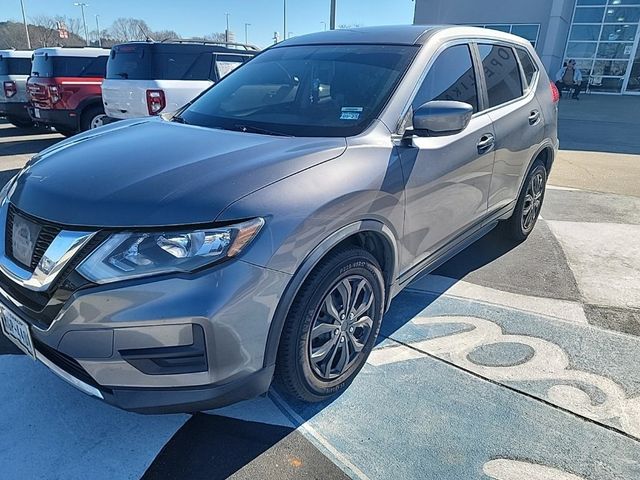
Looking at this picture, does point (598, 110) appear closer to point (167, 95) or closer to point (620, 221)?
point (620, 221)

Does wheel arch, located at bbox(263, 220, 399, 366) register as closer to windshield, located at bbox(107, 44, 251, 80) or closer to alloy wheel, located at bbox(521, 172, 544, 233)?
alloy wheel, located at bbox(521, 172, 544, 233)

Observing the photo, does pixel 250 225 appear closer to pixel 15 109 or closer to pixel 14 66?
pixel 15 109

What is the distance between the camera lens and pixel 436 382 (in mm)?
2592

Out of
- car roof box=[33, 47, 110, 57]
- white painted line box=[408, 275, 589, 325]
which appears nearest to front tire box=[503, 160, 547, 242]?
white painted line box=[408, 275, 589, 325]

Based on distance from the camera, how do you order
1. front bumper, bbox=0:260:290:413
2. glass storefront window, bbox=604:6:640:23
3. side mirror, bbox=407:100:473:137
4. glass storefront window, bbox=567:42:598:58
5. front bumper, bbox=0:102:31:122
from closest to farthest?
front bumper, bbox=0:260:290:413
side mirror, bbox=407:100:473:137
front bumper, bbox=0:102:31:122
glass storefront window, bbox=604:6:640:23
glass storefront window, bbox=567:42:598:58

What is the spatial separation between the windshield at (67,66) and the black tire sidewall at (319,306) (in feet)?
29.6

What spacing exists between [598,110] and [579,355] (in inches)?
744

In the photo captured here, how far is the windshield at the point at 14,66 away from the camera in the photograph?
10906 millimetres

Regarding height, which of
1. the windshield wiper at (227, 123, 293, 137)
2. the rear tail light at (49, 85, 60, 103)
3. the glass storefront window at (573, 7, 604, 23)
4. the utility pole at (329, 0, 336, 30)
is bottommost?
the rear tail light at (49, 85, 60, 103)

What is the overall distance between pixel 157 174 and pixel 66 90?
849 cm

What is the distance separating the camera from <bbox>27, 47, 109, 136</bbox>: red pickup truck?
29.4ft

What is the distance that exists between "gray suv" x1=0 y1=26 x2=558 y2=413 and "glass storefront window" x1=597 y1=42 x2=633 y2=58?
28.3 metres

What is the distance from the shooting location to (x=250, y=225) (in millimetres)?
1812

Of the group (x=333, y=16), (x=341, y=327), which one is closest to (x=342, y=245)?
(x=341, y=327)
